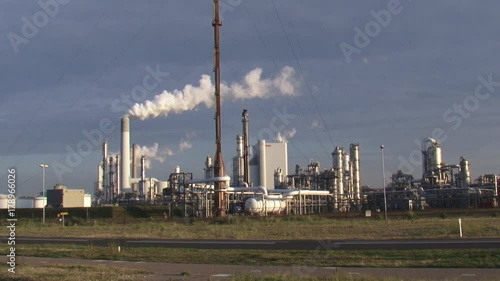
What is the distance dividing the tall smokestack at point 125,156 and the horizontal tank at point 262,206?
33.9m

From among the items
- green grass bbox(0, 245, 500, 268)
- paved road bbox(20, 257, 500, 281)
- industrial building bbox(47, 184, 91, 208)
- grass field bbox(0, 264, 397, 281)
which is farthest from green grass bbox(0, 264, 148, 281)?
industrial building bbox(47, 184, 91, 208)

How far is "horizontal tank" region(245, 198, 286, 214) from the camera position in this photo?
2899 inches

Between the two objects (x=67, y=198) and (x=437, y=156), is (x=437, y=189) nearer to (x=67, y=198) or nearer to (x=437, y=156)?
(x=437, y=156)

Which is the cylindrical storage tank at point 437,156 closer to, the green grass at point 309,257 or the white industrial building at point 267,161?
the white industrial building at point 267,161

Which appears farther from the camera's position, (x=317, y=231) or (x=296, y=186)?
(x=296, y=186)

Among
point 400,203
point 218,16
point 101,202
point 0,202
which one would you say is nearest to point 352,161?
point 400,203

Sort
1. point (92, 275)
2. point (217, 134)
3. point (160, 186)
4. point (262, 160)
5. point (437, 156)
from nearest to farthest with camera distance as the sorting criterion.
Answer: point (92, 275)
point (217, 134)
point (437, 156)
point (262, 160)
point (160, 186)

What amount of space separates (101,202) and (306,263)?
10203 centimetres

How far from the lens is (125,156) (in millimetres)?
103500

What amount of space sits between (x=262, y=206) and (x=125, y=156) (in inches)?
1501

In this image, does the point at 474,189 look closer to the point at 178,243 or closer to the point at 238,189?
the point at 238,189

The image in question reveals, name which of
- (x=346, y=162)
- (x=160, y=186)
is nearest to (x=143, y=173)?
(x=160, y=186)

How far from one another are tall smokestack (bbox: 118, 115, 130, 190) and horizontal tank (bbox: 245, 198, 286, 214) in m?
33.9

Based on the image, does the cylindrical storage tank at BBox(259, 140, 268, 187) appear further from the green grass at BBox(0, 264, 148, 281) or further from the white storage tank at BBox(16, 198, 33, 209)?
the green grass at BBox(0, 264, 148, 281)
